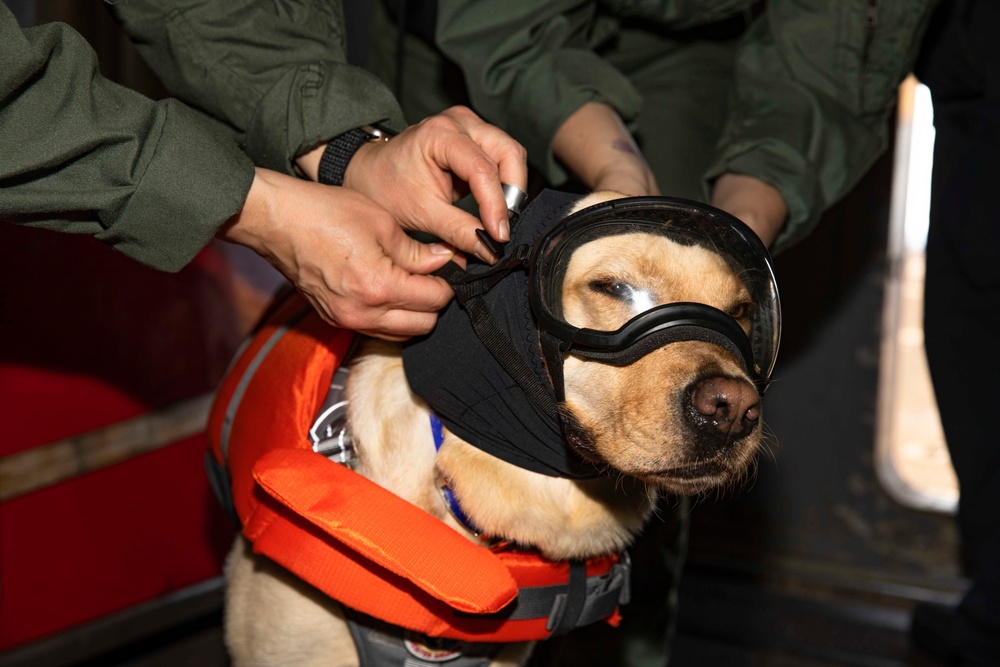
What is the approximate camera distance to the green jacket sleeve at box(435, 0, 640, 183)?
5.05 ft

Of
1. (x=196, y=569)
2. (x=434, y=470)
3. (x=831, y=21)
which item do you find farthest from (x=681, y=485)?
(x=196, y=569)

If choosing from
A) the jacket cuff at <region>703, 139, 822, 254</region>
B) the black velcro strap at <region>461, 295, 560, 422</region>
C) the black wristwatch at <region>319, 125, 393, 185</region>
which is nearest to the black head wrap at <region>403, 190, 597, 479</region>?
the black velcro strap at <region>461, 295, 560, 422</region>

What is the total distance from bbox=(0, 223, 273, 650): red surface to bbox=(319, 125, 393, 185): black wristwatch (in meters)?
0.78

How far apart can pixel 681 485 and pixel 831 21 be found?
1.07m

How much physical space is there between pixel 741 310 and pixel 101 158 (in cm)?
80

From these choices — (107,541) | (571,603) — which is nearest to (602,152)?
(571,603)

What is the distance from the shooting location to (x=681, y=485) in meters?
1.08

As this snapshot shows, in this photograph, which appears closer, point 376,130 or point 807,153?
point 376,130

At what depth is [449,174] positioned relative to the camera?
114cm

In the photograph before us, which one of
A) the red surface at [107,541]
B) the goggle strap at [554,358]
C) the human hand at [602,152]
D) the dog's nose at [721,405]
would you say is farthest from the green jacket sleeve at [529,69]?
the red surface at [107,541]

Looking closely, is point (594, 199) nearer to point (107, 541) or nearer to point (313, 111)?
point (313, 111)

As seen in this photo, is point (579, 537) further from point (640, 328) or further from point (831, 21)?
point (831, 21)

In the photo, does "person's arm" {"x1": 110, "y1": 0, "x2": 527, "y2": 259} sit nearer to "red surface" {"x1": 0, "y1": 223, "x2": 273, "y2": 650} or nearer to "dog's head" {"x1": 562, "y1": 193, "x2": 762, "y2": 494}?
"dog's head" {"x1": 562, "y1": 193, "x2": 762, "y2": 494}

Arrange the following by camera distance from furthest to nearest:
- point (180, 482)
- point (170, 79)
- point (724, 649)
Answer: point (724, 649) → point (180, 482) → point (170, 79)
